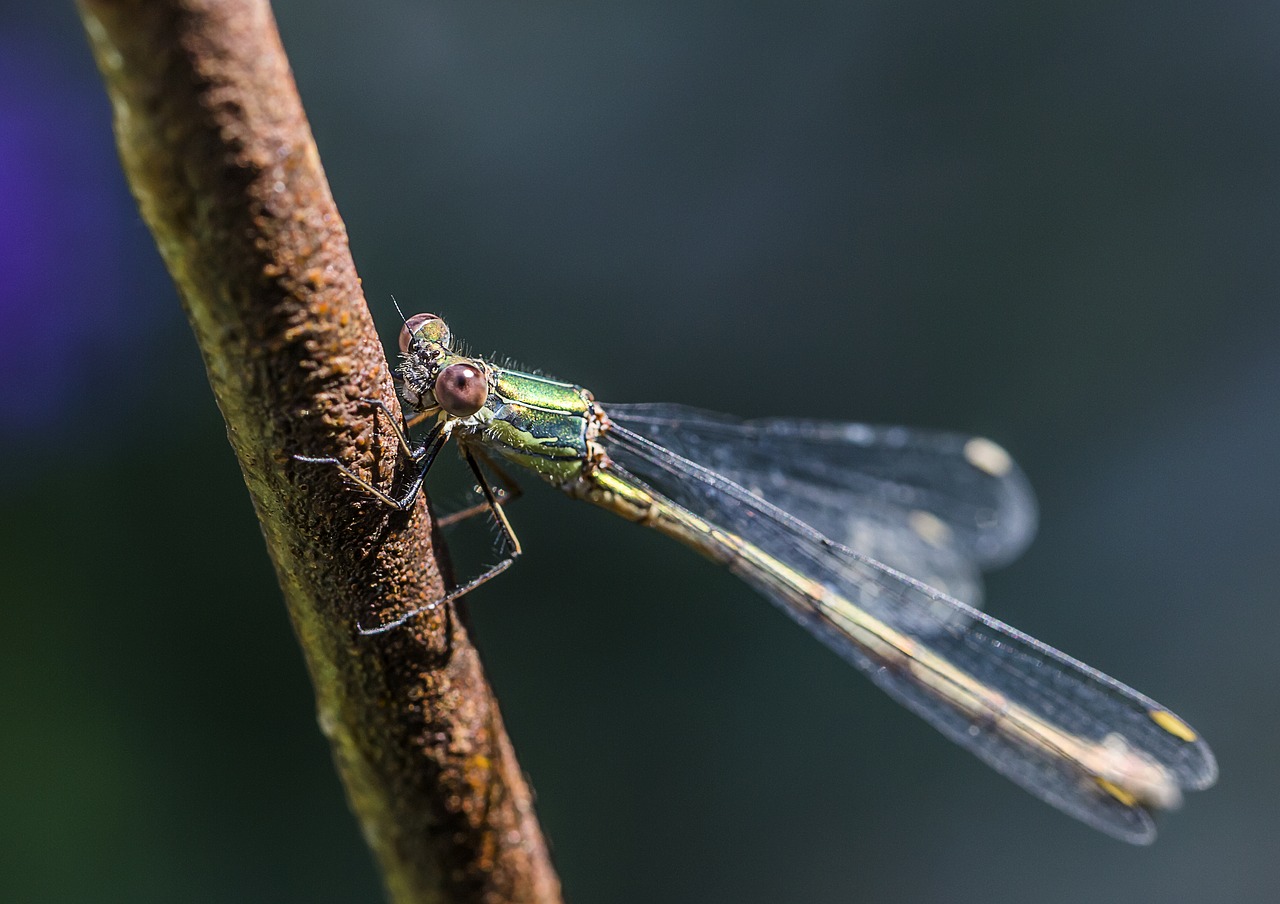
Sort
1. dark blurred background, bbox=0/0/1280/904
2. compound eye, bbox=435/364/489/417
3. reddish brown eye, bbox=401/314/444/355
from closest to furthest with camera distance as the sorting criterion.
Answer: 1. compound eye, bbox=435/364/489/417
2. reddish brown eye, bbox=401/314/444/355
3. dark blurred background, bbox=0/0/1280/904

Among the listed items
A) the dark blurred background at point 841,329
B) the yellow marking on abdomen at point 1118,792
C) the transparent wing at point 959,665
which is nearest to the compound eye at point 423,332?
the transparent wing at point 959,665

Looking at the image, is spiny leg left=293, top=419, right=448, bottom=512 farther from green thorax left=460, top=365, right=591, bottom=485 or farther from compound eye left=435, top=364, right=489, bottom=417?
green thorax left=460, top=365, right=591, bottom=485

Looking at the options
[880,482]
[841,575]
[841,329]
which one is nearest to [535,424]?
[841,575]

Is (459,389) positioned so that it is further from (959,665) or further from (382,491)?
(959,665)

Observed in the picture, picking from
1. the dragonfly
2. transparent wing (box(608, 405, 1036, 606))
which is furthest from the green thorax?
transparent wing (box(608, 405, 1036, 606))

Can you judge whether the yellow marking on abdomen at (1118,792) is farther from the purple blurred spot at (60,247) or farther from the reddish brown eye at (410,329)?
the purple blurred spot at (60,247)

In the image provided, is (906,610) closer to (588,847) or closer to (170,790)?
(588,847)
